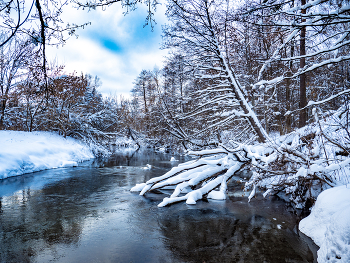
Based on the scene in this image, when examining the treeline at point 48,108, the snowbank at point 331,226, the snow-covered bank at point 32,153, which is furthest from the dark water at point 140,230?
the treeline at point 48,108

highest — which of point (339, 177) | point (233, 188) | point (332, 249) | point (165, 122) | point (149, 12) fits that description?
point (149, 12)

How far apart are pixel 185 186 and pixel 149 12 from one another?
543 cm

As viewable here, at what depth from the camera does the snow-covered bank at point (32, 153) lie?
35.5ft

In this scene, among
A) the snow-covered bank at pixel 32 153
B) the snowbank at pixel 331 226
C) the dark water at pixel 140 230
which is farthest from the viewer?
the snow-covered bank at pixel 32 153

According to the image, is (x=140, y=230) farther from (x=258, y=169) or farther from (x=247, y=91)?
(x=247, y=91)

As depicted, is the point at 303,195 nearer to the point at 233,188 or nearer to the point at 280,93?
the point at 233,188

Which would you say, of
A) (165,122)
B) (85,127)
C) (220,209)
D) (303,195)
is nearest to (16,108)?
(85,127)

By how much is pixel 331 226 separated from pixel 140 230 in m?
3.35

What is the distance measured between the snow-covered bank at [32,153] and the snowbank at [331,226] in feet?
38.2

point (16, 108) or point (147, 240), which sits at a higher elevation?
point (16, 108)

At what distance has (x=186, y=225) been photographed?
496cm

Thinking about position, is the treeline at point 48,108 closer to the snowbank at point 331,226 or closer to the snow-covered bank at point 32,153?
the snow-covered bank at point 32,153

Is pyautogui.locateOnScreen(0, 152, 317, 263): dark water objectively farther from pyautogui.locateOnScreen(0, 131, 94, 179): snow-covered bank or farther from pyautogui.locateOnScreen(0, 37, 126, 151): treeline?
pyautogui.locateOnScreen(0, 37, 126, 151): treeline

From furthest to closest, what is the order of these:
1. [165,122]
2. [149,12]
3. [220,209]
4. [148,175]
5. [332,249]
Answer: [165,122], [148,175], [220,209], [149,12], [332,249]
